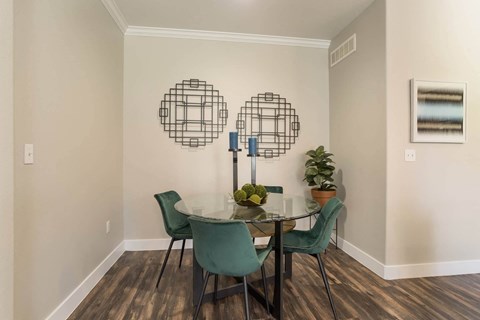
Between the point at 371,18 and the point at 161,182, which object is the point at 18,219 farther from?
Answer: the point at 371,18

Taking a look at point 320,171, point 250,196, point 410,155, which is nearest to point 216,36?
point 320,171

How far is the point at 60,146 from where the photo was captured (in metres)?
1.72

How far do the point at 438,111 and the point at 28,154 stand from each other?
3275mm

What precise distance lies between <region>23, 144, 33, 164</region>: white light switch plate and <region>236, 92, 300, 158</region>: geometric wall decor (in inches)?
84.3

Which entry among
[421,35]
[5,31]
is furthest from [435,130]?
[5,31]

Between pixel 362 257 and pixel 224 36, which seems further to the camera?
pixel 224 36

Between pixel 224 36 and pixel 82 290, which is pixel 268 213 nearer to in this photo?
pixel 82 290

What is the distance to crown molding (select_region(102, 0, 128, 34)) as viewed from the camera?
246 centimetres

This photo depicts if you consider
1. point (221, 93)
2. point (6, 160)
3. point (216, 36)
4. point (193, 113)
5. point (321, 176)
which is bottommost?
point (321, 176)

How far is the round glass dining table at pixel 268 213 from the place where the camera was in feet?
Result: 5.35

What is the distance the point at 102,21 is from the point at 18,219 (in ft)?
6.49

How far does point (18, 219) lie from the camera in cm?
135

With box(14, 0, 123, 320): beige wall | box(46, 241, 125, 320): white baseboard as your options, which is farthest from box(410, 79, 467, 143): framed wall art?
box(46, 241, 125, 320): white baseboard

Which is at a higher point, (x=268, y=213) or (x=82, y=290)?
(x=268, y=213)
